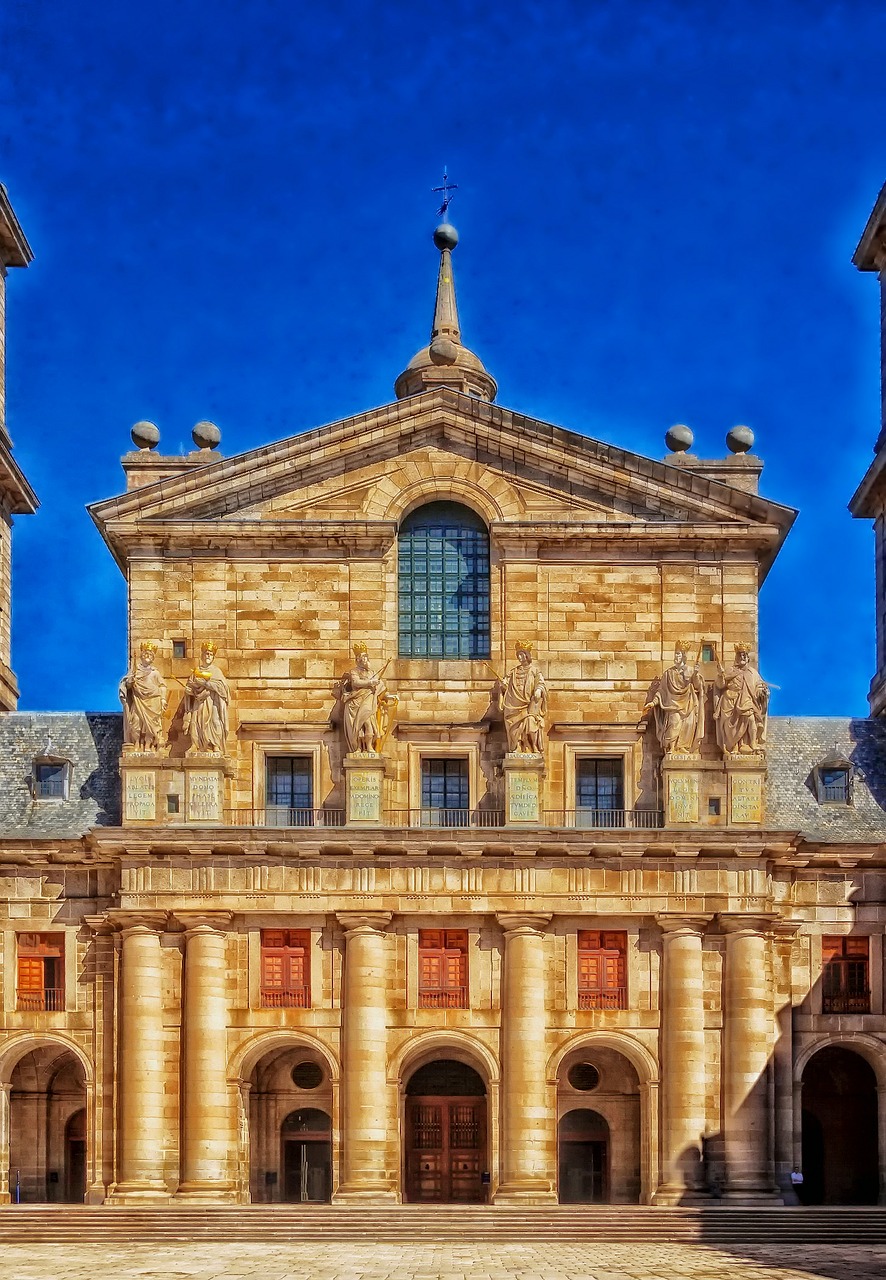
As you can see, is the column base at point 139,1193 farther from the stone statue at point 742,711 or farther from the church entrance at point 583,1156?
the stone statue at point 742,711

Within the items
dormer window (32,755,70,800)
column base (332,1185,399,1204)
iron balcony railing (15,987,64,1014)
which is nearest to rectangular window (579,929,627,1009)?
column base (332,1185,399,1204)

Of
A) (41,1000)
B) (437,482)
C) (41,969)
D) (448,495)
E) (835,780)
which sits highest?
(437,482)

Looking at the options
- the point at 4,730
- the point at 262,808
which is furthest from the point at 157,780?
the point at 4,730

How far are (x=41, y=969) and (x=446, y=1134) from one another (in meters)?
12.4

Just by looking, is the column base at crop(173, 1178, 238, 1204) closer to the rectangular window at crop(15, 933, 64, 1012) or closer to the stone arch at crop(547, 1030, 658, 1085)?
the rectangular window at crop(15, 933, 64, 1012)

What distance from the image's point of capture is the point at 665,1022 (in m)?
60.7

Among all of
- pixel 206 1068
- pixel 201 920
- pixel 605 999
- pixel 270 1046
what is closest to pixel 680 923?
pixel 605 999

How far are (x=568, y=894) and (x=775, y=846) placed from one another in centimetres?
587

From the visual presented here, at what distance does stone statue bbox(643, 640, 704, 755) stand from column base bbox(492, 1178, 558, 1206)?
12.3m

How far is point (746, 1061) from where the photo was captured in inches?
2376

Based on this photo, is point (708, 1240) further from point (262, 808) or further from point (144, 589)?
point (144, 589)

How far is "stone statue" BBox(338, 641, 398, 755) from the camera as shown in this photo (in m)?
61.2

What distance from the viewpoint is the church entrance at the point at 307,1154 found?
2459 inches

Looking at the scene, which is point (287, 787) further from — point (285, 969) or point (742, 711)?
point (742, 711)
